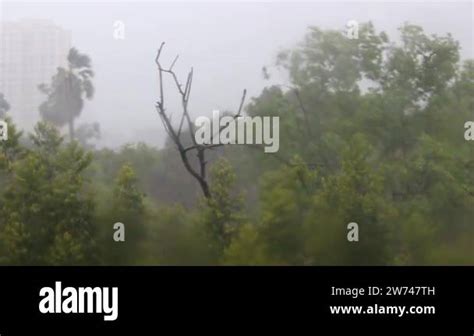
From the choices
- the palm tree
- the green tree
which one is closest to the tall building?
the palm tree

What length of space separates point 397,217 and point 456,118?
25.4 inches

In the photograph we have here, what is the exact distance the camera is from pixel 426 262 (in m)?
3.23

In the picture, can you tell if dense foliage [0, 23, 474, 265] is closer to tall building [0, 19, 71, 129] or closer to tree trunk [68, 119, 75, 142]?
tree trunk [68, 119, 75, 142]

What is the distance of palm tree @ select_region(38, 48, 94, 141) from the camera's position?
3477 mm

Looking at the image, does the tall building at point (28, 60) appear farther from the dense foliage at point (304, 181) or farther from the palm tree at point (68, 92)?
the dense foliage at point (304, 181)

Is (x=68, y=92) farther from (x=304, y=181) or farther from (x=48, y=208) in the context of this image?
(x=304, y=181)

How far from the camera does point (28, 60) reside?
353cm

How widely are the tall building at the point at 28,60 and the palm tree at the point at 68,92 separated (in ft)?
0.12

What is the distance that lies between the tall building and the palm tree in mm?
37

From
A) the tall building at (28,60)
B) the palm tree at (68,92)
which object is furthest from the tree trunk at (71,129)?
the tall building at (28,60)
